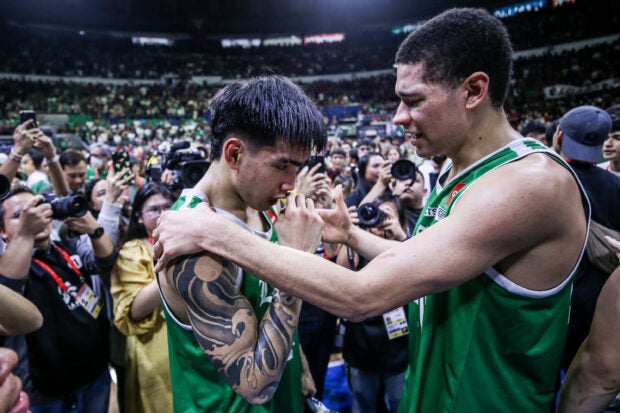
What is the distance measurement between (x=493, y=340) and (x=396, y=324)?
1.41 m

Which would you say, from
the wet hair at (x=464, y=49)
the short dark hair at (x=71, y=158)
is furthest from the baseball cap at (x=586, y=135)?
the short dark hair at (x=71, y=158)

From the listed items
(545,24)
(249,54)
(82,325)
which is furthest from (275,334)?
(249,54)

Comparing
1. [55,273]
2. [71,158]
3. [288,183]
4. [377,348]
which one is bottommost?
[377,348]

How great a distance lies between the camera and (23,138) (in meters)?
2.95

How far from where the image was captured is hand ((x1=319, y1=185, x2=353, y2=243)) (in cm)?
184

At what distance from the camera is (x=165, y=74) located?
1192 inches

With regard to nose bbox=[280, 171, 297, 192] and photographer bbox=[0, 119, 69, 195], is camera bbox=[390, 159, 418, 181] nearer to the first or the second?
nose bbox=[280, 171, 297, 192]

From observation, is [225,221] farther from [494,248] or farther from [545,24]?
[545,24]

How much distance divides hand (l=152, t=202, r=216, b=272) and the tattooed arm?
57 millimetres

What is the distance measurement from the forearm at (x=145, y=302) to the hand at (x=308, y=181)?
3.36 ft

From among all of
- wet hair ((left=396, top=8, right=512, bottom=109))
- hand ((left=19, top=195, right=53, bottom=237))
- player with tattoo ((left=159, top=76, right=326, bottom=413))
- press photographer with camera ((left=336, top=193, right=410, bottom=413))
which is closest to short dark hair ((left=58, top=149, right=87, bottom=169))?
hand ((left=19, top=195, right=53, bottom=237))

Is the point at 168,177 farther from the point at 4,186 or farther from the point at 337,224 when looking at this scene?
the point at 337,224

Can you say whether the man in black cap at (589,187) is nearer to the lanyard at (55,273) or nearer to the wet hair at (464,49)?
the wet hair at (464,49)

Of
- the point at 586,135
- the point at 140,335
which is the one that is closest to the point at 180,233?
the point at 140,335
